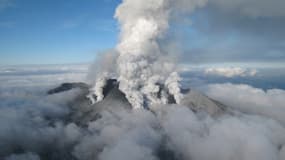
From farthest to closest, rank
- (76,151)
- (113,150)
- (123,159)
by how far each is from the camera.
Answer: (76,151) → (113,150) → (123,159)

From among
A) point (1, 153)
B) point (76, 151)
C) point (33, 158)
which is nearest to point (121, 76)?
point (76, 151)

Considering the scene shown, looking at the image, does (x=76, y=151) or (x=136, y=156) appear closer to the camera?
(x=136, y=156)

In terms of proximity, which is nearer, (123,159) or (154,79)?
(123,159)

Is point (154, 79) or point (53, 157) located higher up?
point (154, 79)

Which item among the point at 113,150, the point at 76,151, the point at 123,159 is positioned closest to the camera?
the point at 123,159

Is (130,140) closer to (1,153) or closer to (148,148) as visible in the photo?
(148,148)

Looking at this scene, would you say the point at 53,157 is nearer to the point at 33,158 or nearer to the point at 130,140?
the point at 33,158

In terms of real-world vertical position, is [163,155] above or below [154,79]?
below

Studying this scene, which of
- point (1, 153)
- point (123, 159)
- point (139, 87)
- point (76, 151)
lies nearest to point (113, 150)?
point (123, 159)

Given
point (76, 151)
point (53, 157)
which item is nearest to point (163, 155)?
point (76, 151)
